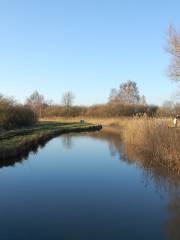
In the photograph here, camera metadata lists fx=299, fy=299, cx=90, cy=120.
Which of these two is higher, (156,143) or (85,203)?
(156,143)

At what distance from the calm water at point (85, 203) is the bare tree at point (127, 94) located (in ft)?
174

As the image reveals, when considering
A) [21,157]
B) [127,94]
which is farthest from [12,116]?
[127,94]

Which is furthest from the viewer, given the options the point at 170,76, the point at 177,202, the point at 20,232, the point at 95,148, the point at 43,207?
the point at 95,148

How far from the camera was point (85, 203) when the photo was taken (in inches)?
267

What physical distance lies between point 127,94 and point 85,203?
59.0 metres

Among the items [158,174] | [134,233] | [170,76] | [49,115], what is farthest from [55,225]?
[49,115]

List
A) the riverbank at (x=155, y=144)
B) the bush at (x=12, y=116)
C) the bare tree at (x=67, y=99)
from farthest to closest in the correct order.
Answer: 1. the bare tree at (x=67, y=99)
2. the bush at (x=12, y=116)
3. the riverbank at (x=155, y=144)

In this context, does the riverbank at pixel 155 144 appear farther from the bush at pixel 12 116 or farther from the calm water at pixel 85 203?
the bush at pixel 12 116

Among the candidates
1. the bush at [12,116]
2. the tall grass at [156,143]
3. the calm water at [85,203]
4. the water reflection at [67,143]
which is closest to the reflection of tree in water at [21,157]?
the calm water at [85,203]

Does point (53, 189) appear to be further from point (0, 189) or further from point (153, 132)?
point (153, 132)

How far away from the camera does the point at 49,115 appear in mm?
48781

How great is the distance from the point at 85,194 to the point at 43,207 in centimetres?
140

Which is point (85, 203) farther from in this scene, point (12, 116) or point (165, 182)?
point (12, 116)

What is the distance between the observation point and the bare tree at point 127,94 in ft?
210
